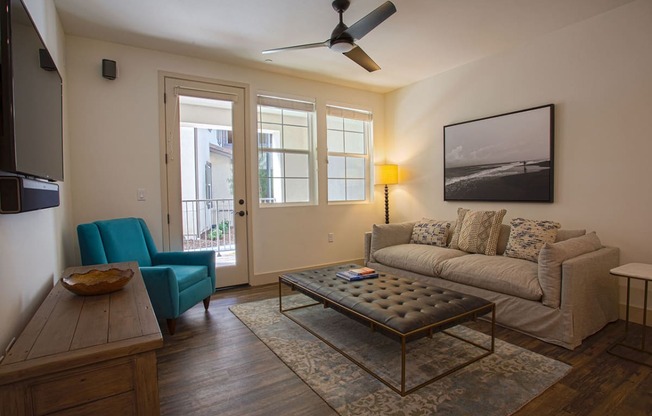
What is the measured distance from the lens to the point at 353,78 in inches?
178

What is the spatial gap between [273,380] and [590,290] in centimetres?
240

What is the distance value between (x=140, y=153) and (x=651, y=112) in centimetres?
463

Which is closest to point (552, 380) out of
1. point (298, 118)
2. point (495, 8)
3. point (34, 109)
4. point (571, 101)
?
point (571, 101)

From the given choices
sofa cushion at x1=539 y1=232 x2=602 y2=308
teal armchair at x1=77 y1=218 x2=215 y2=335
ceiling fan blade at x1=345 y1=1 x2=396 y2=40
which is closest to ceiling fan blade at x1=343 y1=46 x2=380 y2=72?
ceiling fan blade at x1=345 y1=1 x2=396 y2=40

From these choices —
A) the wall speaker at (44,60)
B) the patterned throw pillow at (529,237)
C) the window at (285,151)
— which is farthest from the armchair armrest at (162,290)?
the patterned throw pillow at (529,237)

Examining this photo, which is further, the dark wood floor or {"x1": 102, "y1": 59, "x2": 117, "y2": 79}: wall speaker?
{"x1": 102, "y1": 59, "x2": 117, "y2": 79}: wall speaker

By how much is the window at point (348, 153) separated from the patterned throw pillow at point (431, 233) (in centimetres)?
119

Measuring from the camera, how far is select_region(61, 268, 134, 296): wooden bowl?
5.56 feet

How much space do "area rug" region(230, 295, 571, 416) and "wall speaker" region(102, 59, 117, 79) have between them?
2709mm

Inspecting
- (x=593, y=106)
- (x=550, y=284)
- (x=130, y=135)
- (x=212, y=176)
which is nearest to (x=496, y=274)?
(x=550, y=284)

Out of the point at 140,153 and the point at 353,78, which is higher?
the point at 353,78

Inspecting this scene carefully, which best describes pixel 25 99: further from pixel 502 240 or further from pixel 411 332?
pixel 502 240

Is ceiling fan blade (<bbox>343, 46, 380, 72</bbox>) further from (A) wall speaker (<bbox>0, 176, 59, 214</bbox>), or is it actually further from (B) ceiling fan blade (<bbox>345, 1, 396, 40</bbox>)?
(A) wall speaker (<bbox>0, 176, 59, 214</bbox>)

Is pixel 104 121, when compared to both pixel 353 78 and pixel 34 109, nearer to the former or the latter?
pixel 34 109
